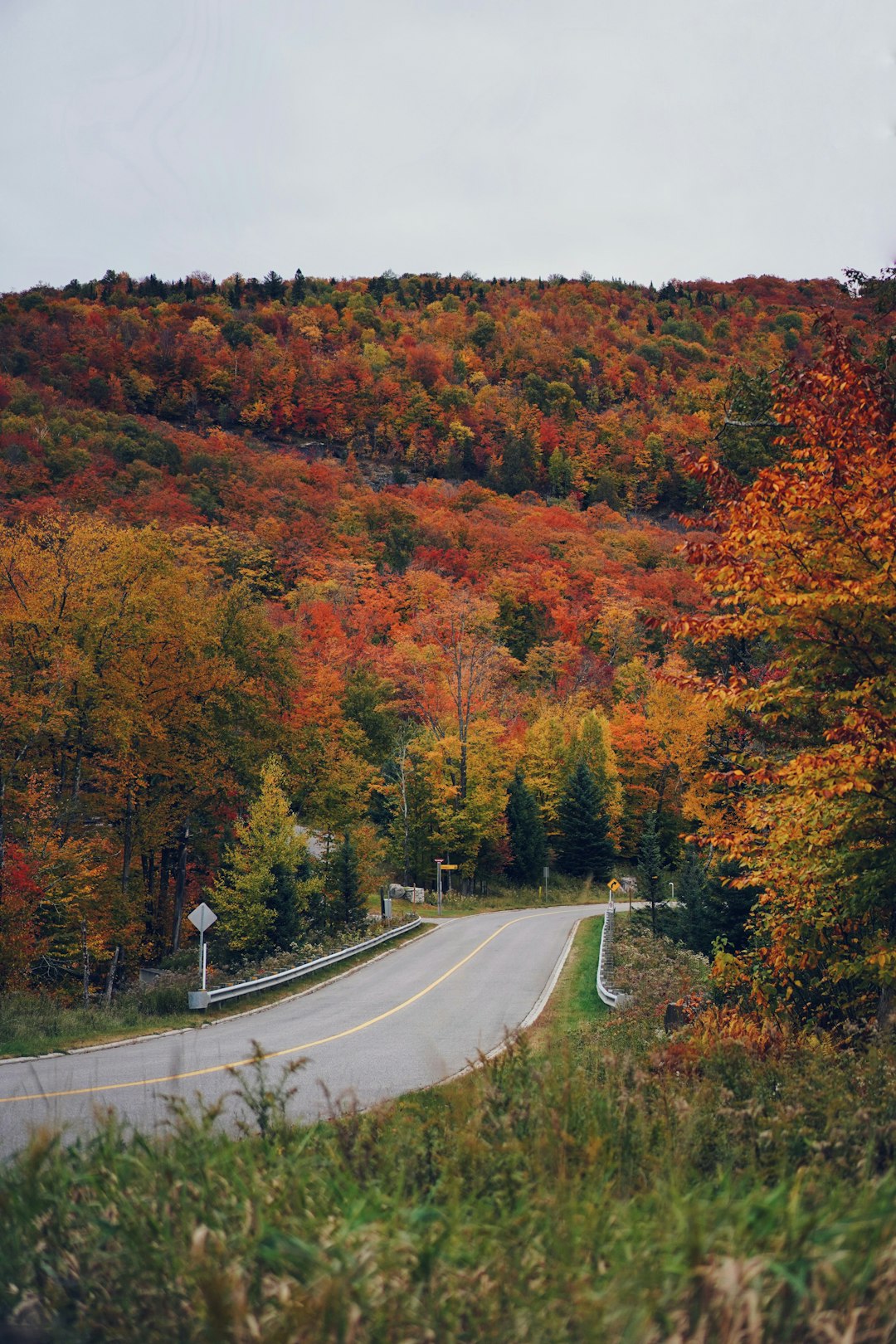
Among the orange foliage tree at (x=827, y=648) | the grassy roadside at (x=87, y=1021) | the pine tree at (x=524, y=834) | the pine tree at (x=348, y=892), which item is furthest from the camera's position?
the pine tree at (x=524, y=834)

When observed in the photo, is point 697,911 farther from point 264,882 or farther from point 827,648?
point 827,648

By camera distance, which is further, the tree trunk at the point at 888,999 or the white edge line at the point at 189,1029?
the white edge line at the point at 189,1029

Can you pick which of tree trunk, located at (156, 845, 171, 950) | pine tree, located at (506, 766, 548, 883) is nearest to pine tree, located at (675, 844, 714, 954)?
tree trunk, located at (156, 845, 171, 950)

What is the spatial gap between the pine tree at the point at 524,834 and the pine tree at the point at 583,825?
4.95 ft

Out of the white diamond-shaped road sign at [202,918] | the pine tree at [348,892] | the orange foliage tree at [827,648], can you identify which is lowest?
the pine tree at [348,892]

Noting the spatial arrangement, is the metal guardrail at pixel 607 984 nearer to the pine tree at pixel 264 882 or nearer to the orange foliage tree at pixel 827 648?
the orange foliage tree at pixel 827 648

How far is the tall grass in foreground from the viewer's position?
2.73 meters

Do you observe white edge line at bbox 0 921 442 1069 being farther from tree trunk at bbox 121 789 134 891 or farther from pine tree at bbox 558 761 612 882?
pine tree at bbox 558 761 612 882

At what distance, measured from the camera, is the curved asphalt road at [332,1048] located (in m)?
9.28

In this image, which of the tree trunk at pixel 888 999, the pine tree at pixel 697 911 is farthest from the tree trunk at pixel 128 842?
the tree trunk at pixel 888 999

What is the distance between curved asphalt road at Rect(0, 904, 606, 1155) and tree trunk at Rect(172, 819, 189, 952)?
316 inches

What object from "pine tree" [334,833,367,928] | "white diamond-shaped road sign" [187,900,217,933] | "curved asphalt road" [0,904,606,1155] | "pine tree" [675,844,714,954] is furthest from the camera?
"pine tree" [334,833,367,928]

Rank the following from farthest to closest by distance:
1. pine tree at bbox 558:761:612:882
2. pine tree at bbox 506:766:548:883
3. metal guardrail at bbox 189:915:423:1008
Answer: pine tree at bbox 558:761:612:882, pine tree at bbox 506:766:548:883, metal guardrail at bbox 189:915:423:1008

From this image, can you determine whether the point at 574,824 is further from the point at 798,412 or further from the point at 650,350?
the point at 650,350
